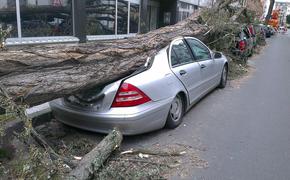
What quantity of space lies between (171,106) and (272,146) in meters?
1.55

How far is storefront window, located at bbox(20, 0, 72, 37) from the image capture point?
905 cm

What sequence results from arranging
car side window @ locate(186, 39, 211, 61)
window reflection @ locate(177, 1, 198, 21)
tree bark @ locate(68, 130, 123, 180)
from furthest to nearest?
window reflection @ locate(177, 1, 198, 21) → car side window @ locate(186, 39, 211, 61) → tree bark @ locate(68, 130, 123, 180)

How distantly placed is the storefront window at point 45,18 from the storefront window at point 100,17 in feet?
3.44

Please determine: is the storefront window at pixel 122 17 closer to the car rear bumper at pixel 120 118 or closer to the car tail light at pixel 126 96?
the car rear bumper at pixel 120 118

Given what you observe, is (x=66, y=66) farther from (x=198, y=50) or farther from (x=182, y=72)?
(x=198, y=50)

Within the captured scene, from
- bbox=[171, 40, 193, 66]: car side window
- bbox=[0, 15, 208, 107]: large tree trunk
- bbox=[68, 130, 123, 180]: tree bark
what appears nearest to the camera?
bbox=[68, 130, 123, 180]: tree bark

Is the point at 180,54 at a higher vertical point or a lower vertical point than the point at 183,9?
lower

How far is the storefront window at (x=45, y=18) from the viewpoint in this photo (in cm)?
905

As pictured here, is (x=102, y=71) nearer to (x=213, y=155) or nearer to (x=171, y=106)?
(x=171, y=106)

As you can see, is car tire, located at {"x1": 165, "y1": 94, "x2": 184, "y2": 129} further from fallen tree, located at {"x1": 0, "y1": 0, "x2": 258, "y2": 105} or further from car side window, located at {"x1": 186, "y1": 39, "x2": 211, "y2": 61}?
car side window, located at {"x1": 186, "y1": 39, "x2": 211, "y2": 61}

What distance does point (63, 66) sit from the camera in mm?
4477

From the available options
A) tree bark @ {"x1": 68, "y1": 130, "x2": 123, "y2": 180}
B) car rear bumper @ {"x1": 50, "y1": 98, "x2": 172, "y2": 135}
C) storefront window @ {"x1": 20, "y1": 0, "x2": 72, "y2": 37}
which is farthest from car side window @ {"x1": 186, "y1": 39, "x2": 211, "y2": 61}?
storefront window @ {"x1": 20, "y1": 0, "x2": 72, "y2": 37}

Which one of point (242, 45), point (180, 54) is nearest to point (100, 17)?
point (242, 45)

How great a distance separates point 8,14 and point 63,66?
485 cm
